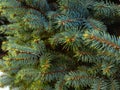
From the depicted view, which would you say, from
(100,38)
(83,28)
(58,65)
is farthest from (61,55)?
(100,38)

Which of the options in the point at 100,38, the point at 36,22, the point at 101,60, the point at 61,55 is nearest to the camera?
the point at 100,38

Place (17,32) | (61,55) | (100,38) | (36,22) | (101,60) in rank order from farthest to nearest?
(17,32) → (61,55) → (36,22) → (101,60) → (100,38)

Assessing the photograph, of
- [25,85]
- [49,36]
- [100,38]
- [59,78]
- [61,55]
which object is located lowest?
[25,85]

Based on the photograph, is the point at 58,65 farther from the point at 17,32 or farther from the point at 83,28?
the point at 17,32

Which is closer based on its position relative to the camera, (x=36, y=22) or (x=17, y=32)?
(x=36, y=22)

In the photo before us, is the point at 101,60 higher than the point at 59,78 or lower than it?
higher

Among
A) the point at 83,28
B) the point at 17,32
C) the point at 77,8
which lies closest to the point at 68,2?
the point at 77,8
